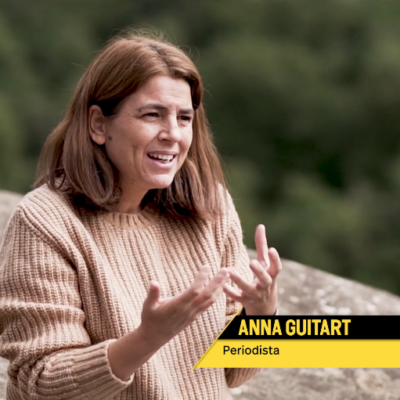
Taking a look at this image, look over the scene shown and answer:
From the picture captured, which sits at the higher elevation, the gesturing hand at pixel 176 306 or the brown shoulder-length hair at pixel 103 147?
the brown shoulder-length hair at pixel 103 147

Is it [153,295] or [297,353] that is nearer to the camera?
[153,295]

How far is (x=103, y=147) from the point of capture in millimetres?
2094

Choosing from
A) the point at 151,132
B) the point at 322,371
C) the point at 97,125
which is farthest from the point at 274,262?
the point at 322,371

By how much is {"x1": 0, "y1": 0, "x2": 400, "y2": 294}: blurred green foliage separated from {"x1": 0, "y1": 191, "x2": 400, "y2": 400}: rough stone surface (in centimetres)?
951

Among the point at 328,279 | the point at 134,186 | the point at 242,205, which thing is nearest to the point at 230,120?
the point at 242,205

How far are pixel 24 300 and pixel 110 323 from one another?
0.18 meters

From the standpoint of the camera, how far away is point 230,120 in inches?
625

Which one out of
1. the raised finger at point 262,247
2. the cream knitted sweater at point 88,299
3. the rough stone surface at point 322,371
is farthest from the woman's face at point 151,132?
the rough stone surface at point 322,371

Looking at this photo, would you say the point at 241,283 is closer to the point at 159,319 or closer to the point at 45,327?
the point at 159,319

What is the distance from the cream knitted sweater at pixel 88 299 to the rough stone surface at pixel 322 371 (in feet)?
2.13

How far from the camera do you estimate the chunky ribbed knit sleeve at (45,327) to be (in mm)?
1880

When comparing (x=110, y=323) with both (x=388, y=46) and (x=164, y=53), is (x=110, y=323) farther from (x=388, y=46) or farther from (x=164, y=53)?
(x=388, y=46)

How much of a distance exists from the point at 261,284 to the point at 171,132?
368 millimetres

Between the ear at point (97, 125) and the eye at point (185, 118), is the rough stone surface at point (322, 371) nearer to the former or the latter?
the ear at point (97, 125)
